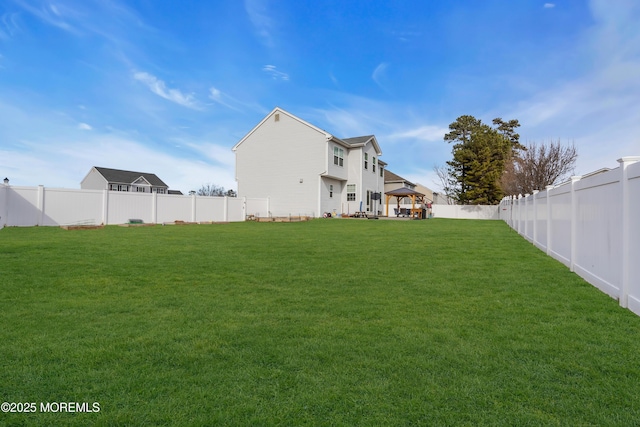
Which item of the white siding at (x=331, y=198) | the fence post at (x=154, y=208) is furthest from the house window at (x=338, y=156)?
the fence post at (x=154, y=208)

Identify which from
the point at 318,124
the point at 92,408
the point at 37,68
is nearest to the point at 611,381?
the point at 92,408

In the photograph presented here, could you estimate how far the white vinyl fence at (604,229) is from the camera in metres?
3.78

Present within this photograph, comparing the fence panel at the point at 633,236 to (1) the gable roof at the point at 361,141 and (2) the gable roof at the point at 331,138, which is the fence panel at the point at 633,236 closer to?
(2) the gable roof at the point at 331,138

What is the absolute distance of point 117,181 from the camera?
4950cm

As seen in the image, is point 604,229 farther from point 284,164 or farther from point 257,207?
point 284,164

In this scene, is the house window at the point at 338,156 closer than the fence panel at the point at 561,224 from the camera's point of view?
No

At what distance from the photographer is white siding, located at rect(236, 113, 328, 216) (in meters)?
26.0

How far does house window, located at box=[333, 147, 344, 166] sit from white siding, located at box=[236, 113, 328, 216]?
4.96 feet

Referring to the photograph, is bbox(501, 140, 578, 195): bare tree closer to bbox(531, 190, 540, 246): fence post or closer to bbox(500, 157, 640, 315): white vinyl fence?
bbox(531, 190, 540, 246): fence post

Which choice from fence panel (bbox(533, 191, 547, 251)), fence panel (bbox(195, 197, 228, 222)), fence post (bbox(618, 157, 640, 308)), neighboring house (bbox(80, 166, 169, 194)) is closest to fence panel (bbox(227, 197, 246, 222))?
fence panel (bbox(195, 197, 228, 222))

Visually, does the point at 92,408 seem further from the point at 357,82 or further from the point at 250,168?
the point at 250,168

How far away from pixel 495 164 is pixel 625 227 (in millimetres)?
34558

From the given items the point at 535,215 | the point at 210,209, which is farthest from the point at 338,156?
the point at 535,215

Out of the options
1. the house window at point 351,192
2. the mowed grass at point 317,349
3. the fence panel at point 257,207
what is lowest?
the mowed grass at point 317,349
